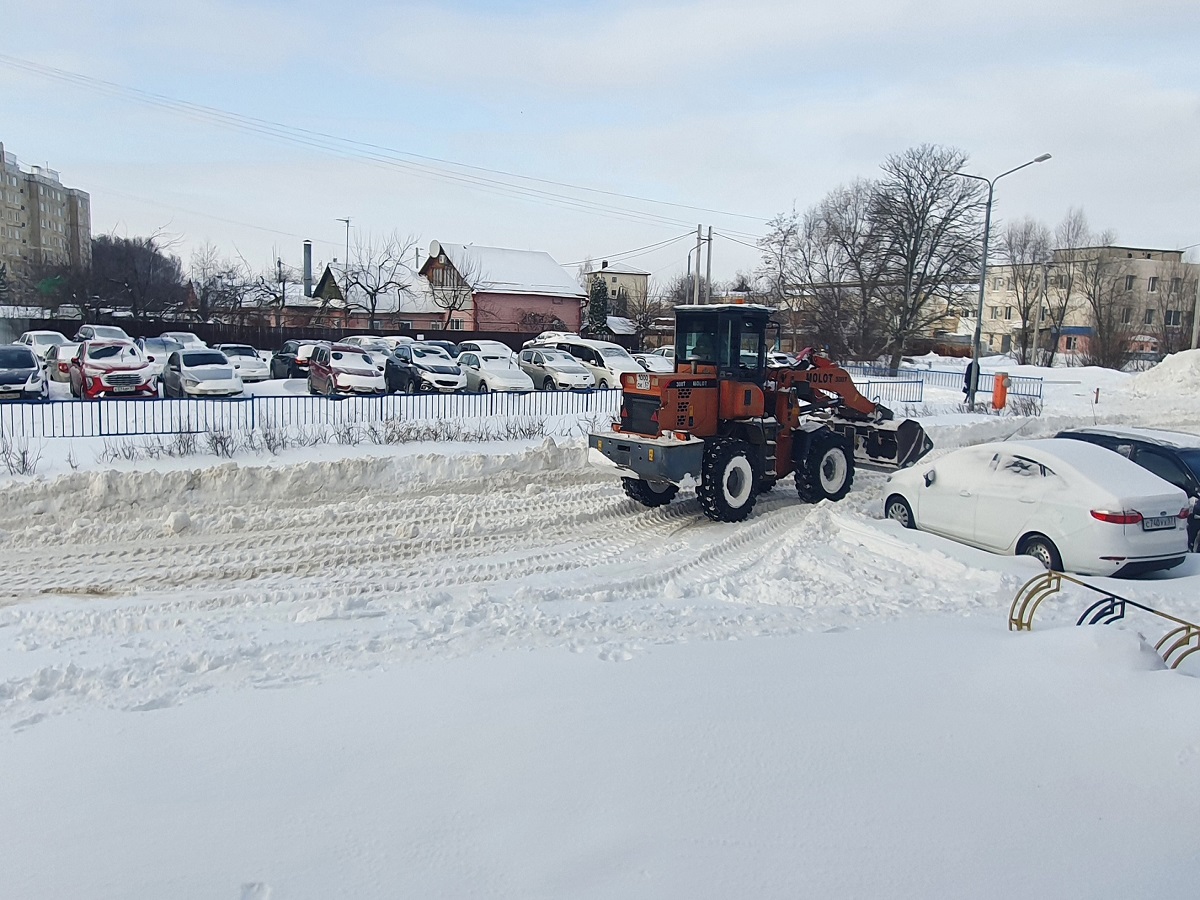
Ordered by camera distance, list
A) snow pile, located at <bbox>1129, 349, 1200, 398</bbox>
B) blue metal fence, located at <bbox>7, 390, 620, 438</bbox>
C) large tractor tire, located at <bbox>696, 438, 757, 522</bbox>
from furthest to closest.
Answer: snow pile, located at <bbox>1129, 349, 1200, 398</bbox> < blue metal fence, located at <bbox>7, 390, 620, 438</bbox> < large tractor tire, located at <bbox>696, 438, 757, 522</bbox>

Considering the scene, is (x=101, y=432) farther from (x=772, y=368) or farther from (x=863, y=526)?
(x=863, y=526)

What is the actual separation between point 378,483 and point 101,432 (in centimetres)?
538

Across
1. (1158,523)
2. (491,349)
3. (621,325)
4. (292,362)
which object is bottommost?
(1158,523)

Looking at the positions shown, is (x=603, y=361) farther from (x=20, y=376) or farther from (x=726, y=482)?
(x=726, y=482)

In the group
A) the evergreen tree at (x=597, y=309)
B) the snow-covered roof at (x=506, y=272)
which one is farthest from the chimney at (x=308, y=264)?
the evergreen tree at (x=597, y=309)

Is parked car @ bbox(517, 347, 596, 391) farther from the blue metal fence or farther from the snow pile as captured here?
the snow pile

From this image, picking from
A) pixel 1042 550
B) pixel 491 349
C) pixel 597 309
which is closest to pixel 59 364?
pixel 491 349

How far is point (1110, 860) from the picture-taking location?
12.4 feet

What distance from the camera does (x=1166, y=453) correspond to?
11836mm

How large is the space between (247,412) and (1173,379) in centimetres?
3528

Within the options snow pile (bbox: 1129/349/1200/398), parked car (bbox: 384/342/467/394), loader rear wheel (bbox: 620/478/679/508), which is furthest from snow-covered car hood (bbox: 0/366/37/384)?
snow pile (bbox: 1129/349/1200/398)

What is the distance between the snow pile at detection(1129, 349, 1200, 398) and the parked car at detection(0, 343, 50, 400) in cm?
3685

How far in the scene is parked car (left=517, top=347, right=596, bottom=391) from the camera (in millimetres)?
28094

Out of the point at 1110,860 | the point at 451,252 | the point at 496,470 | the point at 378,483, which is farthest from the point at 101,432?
the point at 451,252
